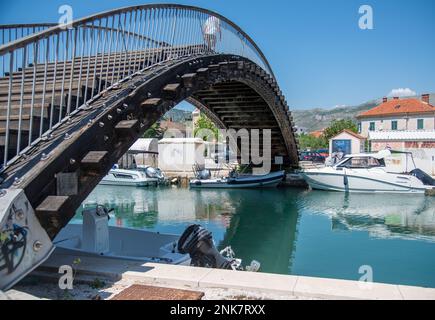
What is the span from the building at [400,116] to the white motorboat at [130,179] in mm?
31671

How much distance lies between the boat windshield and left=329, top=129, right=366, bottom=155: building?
1821 cm

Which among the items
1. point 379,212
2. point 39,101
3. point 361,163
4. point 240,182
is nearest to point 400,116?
point 361,163

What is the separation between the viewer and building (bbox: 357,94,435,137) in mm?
48094

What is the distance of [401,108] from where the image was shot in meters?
51.0

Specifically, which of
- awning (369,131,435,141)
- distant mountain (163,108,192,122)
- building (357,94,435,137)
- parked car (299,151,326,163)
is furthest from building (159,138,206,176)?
distant mountain (163,108,192,122)

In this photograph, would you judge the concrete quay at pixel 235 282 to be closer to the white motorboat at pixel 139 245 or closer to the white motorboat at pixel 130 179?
the white motorboat at pixel 139 245

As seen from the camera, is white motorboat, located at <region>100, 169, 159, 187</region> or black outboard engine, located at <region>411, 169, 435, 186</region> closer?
black outboard engine, located at <region>411, 169, 435, 186</region>

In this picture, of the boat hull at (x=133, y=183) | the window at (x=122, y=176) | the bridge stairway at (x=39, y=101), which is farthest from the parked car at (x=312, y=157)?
the bridge stairway at (x=39, y=101)

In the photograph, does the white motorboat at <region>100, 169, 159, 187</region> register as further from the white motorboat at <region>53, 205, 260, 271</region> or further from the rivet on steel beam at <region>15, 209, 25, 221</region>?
the rivet on steel beam at <region>15, 209, 25, 221</region>

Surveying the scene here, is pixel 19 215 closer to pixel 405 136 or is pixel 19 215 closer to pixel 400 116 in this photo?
pixel 405 136

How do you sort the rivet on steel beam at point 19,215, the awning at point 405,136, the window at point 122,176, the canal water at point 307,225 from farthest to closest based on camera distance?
the awning at point 405,136, the window at point 122,176, the canal water at point 307,225, the rivet on steel beam at point 19,215

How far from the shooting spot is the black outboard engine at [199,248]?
22.9 feet
